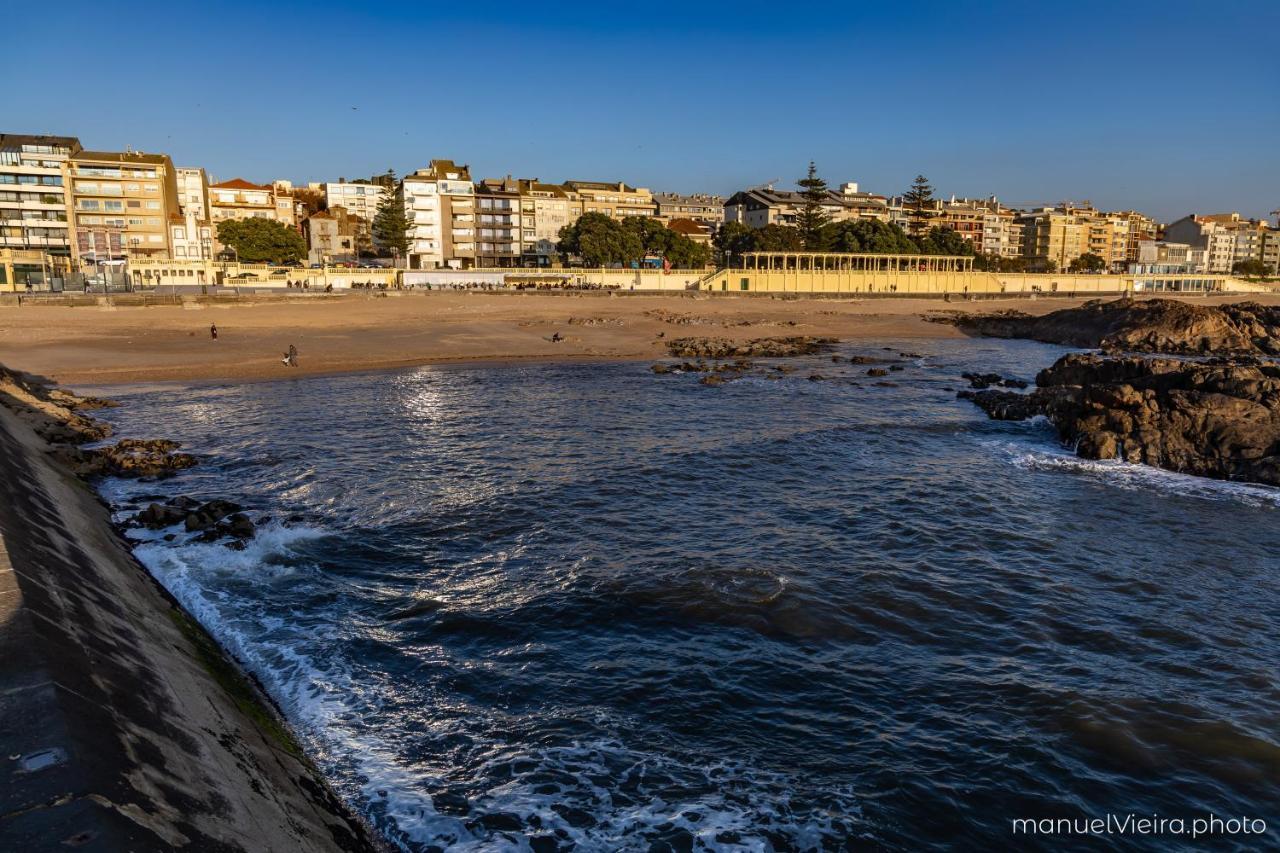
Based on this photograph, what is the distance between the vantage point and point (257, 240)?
105m

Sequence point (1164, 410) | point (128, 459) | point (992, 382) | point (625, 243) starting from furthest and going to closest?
point (625, 243) → point (992, 382) → point (1164, 410) → point (128, 459)

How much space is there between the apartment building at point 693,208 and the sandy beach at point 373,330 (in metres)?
92.4

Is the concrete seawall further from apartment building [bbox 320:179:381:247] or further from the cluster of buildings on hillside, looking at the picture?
apartment building [bbox 320:179:381:247]

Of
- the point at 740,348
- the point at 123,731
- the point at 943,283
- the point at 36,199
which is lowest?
the point at 123,731

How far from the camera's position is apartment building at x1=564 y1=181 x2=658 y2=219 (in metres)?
142

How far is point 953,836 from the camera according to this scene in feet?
27.5

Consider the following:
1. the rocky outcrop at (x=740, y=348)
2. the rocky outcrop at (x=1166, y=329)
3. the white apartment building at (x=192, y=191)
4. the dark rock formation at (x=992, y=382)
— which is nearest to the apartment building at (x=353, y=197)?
the white apartment building at (x=192, y=191)

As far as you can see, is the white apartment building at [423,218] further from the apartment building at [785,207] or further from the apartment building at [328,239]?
the apartment building at [785,207]

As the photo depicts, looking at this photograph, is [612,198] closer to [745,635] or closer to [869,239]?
[869,239]

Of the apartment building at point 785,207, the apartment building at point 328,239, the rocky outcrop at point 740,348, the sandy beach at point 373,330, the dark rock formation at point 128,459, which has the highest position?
the apartment building at point 785,207

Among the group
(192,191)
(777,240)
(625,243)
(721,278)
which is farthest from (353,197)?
(777,240)

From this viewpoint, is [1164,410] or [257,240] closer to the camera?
[1164,410]

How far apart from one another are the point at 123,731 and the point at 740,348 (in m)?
48.6

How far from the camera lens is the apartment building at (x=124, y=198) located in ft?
327
